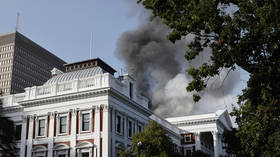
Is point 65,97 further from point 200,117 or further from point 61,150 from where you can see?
point 200,117

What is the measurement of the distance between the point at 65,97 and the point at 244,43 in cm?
2559

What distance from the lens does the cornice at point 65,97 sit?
3869 cm

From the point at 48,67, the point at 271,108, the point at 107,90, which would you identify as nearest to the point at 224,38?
the point at 271,108

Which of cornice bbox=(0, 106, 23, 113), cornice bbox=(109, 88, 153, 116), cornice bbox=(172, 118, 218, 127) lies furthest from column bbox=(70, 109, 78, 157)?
cornice bbox=(172, 118, 218, 127)

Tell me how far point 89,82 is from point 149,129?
9508 millimetres

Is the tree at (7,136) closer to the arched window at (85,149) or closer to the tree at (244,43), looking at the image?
the tree at (244,43)

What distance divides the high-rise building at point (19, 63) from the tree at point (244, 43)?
4477 inches

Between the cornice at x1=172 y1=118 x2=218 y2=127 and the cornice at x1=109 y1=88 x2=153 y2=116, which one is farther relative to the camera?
the cornice at x1=172 y1=118 x2=218 y2=127

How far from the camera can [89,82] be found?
1574 inches

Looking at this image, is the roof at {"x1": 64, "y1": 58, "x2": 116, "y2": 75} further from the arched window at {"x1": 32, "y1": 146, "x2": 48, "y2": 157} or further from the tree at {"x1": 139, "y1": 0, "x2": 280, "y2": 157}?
the tree at {"x1": 139, "y1": 0, "x2": 280, "y2": 157}

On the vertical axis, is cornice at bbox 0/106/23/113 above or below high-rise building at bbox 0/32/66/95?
below

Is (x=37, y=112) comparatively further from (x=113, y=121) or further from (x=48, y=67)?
(x=48, y=67)

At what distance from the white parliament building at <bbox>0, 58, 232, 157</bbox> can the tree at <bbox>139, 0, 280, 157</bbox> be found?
18.9 m

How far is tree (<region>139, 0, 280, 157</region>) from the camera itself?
18156mm
